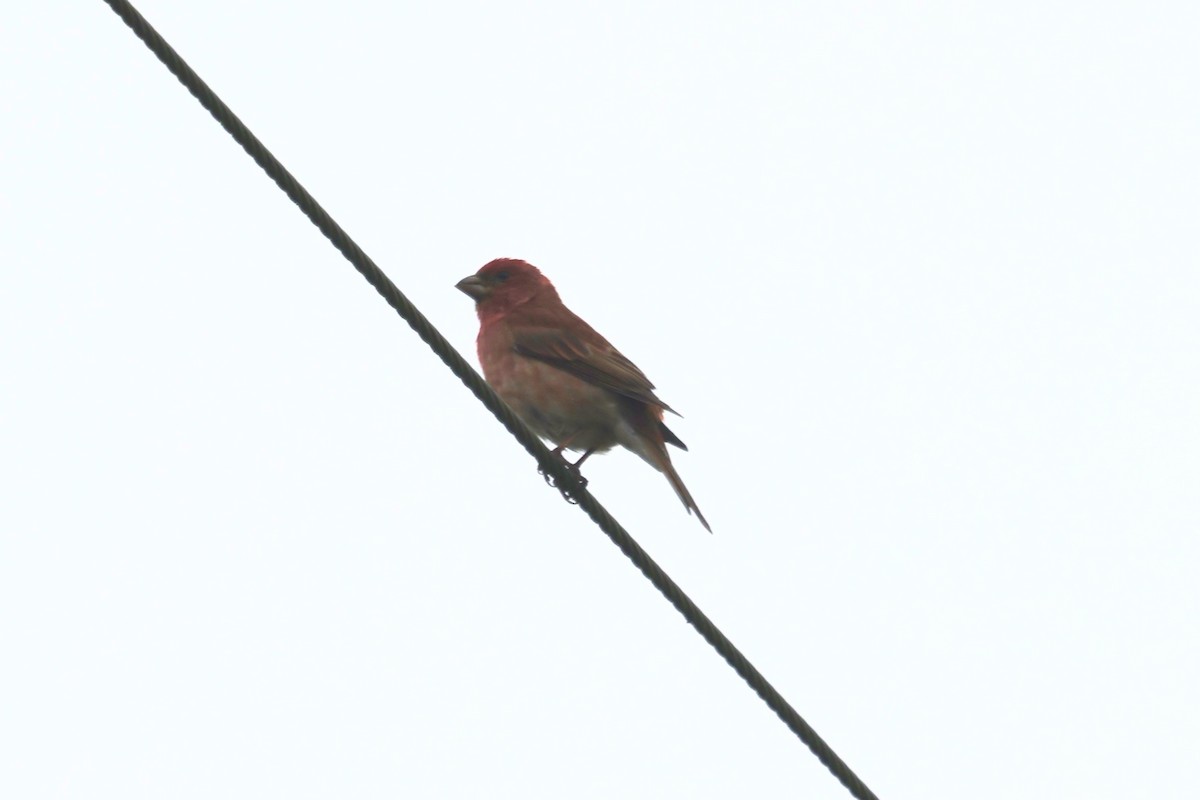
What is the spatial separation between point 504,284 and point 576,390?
64.0 inches

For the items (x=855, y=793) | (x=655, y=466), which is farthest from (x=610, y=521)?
(x=655, y=466)

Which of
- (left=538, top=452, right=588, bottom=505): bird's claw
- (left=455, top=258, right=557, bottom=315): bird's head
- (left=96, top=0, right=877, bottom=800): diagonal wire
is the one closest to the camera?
(left=96, top=0, right=877, bottom=800): diagonal wire

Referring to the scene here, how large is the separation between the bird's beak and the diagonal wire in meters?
4.05

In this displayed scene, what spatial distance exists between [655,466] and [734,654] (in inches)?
136

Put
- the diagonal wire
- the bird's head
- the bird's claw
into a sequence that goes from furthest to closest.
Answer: the bird's head → the bird's claw → the diagonal wire

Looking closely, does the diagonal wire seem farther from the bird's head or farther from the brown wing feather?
the bird's head

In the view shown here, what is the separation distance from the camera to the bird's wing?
28.3ft

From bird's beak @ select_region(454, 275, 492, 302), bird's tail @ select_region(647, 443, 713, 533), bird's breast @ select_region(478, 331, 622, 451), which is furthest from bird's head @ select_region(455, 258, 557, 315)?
bird's tail @ select_region(647, 443, 713, 533)

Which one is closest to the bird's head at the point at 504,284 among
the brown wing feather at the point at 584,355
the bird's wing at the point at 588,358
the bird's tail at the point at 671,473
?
the brown wing feather at the point at 584,355

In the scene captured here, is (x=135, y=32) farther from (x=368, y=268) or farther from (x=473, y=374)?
(x=473, y=374)

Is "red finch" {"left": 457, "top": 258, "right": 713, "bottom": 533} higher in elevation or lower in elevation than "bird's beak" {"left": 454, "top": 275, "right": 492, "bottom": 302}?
lower

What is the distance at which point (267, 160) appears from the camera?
4.45 meters

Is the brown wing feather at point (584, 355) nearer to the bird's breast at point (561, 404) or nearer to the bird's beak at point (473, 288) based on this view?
the bird's breast at point (561, 404)

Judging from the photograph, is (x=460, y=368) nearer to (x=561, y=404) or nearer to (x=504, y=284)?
(x=561, y=404)
